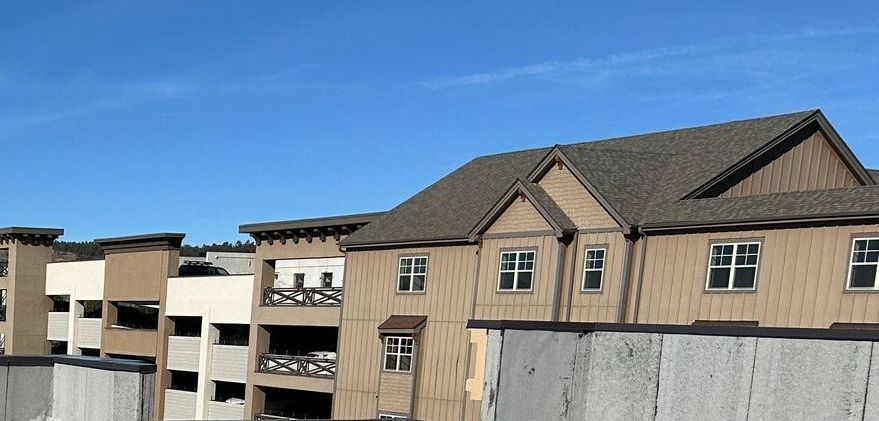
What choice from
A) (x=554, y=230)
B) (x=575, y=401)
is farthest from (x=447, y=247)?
(x=575, y=401)

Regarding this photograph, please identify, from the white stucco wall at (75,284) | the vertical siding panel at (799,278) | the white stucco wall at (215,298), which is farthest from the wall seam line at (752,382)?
the white stucco wall at (75,284)

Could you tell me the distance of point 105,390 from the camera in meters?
→ 18.7

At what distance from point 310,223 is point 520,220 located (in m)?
12.2

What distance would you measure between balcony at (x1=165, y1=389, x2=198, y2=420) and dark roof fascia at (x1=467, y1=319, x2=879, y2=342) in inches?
→ 1157

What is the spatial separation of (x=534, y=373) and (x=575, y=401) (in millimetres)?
910

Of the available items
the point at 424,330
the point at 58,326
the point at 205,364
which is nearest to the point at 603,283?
the point at 424,330

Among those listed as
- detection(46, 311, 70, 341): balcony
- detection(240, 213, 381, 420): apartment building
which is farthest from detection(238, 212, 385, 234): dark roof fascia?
detection(46, 311, 70, 341): balcony

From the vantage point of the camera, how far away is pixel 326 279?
39812 mm

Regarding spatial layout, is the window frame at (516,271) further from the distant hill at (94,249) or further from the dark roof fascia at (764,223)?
the distant hill at (94,249)

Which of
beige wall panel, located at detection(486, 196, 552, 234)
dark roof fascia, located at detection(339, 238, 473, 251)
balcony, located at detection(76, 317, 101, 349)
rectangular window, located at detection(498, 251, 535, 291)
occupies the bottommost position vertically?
balcony, located at detection(76, 317, 101, 349)

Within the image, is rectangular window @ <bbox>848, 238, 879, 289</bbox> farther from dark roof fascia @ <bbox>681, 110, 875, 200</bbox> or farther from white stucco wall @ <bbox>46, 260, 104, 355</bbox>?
white stucco wall @ <bbox>46, 260, 104, 355</bbox>

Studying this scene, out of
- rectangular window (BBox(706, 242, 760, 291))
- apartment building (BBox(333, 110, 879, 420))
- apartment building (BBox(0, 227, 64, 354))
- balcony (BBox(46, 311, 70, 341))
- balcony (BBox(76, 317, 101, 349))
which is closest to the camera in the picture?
apartment building (BBox(333, 110, 879, 420))

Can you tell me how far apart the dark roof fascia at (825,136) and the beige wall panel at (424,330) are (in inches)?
312

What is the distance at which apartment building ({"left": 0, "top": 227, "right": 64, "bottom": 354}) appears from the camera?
5312cm
